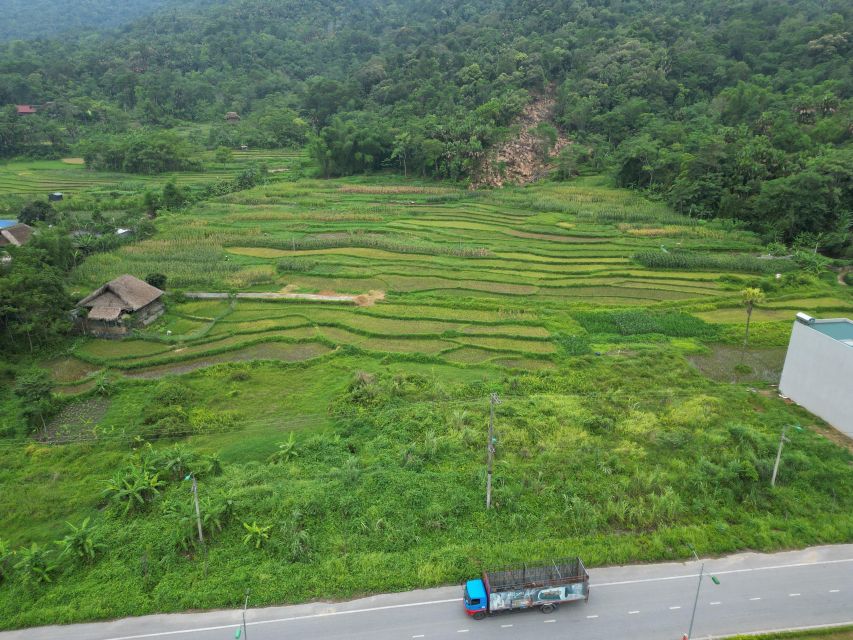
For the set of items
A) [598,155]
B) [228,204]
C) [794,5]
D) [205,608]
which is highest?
[794,5]

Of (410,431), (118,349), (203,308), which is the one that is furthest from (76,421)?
(410,431)

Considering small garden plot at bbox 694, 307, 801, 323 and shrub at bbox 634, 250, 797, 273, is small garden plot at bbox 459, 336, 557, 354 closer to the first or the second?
small garden plot at bbox 694, 307, 801, 323

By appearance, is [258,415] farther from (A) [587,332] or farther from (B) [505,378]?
(A) [587,332]

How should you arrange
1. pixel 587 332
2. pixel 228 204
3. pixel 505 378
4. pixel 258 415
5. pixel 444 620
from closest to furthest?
pixel 444 620, pixel 258 415, pixel 505 378, pixel 587 332, pixel 228 204

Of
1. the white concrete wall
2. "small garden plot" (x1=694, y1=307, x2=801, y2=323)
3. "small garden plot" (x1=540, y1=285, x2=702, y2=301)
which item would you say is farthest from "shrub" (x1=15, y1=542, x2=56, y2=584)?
"small garden plot" (x1=694, y1=307, x2=801, y2=323)

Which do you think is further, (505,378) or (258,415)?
(505,378)

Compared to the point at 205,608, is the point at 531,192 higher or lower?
higher

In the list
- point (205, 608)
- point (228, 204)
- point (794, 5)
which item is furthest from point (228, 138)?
point (794, 5)
